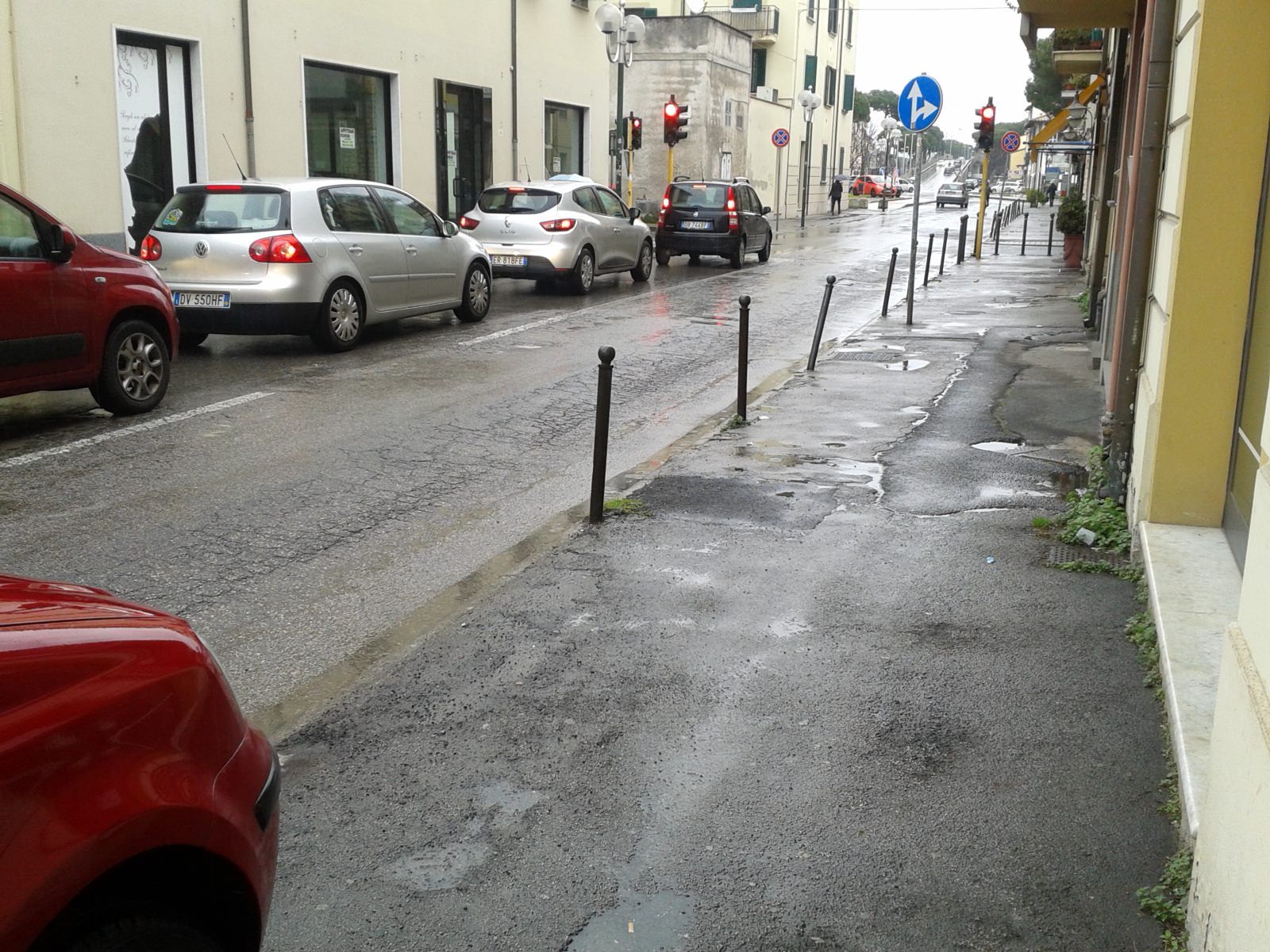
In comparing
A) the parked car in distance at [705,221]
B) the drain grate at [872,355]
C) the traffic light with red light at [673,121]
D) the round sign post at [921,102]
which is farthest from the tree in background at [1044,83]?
the drain grate at [872,355]

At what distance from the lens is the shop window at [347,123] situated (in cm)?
2116

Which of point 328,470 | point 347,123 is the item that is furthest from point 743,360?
point 347,123

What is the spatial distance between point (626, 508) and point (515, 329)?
27.2 ft

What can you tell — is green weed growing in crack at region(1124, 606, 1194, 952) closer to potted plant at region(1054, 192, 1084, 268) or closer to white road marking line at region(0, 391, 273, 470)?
white road marking line at region(0, 391, 273, 470)

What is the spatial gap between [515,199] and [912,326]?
6.13m

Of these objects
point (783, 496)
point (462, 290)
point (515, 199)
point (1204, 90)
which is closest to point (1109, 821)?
point (1204, 90)

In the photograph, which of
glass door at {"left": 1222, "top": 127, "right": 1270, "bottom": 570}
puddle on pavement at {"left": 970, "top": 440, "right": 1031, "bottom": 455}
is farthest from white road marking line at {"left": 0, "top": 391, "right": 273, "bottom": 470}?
glass door at {"left": 1222, "top": 127, "right": 1270, "bottom": 570}

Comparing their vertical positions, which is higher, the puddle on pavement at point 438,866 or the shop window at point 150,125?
the shop window at point 150,125

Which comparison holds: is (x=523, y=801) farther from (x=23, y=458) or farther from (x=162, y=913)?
(x=23, y=458)

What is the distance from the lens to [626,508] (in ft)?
23.3

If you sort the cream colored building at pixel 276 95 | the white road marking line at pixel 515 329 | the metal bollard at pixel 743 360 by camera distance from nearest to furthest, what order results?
the metal bollard at pixel 743 360 → the white road marking line at pixel 515 329 → the cream colored building at pixel 276 95

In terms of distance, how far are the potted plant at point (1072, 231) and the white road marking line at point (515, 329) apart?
14.3 metres

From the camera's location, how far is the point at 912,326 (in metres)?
16.3

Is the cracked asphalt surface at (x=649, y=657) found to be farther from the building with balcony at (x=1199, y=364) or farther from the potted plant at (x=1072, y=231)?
the potted plant at (x=1072, y=231)
